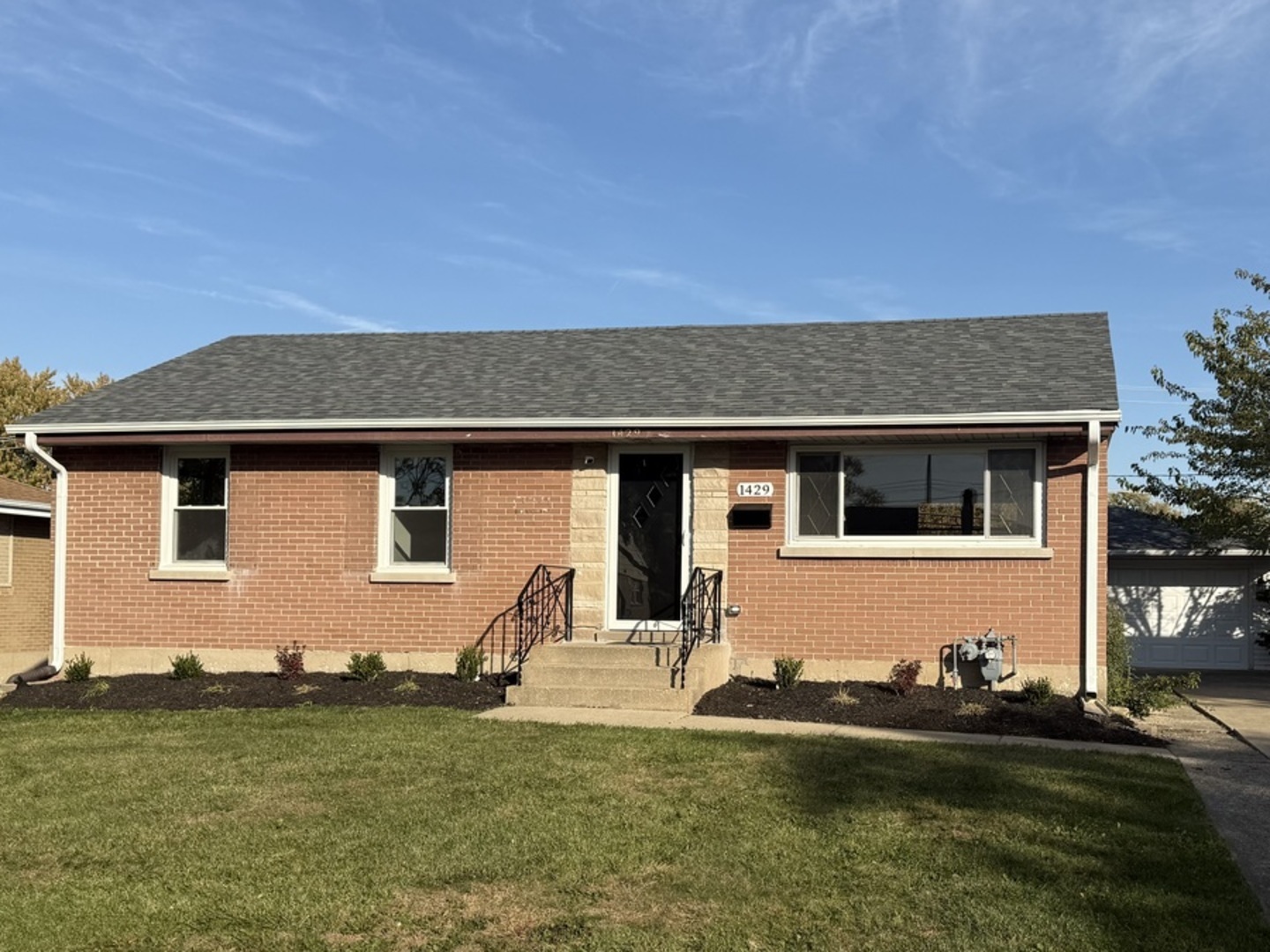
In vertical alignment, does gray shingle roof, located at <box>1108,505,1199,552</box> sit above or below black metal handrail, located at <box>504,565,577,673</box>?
above

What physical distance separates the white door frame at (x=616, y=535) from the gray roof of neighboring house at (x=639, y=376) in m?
0.49

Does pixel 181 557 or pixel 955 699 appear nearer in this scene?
pixel 955 699

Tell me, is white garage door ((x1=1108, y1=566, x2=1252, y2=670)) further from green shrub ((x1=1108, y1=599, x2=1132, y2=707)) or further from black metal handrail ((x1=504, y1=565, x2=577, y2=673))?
black metal handrail ((x1=504, y1=565, x2=577, y2=673))

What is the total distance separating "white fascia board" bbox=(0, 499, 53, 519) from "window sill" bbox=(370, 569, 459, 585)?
10006mm

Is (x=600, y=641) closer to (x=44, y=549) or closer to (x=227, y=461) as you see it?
(x=227, y=461)

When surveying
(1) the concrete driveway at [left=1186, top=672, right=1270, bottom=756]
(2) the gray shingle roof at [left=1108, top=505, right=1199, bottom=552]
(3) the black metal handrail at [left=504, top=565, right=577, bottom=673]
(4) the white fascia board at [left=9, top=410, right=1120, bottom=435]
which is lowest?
(1) the concrete driveway at [left=1186, top=672, right=1270, bottom=756]

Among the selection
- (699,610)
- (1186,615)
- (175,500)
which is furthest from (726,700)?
(1186,615)

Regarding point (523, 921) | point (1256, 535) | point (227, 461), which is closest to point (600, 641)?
point (227, 461)

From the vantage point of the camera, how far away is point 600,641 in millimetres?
13578

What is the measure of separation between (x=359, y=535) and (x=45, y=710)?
3687 millimetres

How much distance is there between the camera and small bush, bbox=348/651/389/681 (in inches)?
531

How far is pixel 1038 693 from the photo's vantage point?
479 inches

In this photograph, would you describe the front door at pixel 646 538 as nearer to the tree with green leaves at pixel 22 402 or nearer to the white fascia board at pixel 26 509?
the white fascia board at pixel 26 509

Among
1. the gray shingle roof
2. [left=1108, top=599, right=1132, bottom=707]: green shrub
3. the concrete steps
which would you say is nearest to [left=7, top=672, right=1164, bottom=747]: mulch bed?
the concrete steps
